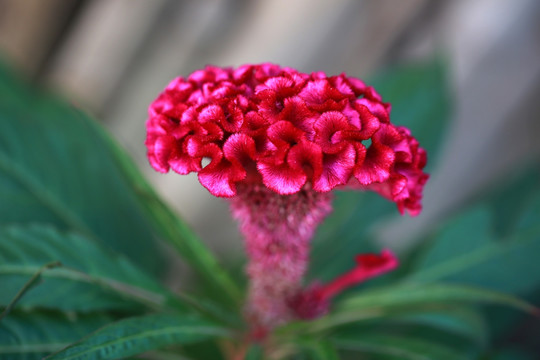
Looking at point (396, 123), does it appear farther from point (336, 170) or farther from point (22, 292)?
point (22, 292)

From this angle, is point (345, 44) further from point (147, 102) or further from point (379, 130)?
point (379, 130)

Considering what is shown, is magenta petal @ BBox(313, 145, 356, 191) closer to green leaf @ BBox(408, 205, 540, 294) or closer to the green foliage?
the green foliage

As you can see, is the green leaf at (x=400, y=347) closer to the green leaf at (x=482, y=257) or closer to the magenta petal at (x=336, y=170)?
the green leaf at (x=482, y=257)

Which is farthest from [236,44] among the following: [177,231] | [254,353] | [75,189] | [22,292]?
[22,292]

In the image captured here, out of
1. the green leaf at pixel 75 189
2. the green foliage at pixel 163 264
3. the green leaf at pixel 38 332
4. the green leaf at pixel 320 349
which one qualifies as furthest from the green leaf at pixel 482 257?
the green leaf at pixel 38 332

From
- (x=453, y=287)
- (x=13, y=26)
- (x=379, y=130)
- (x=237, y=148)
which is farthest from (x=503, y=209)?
(x=13, y=26)

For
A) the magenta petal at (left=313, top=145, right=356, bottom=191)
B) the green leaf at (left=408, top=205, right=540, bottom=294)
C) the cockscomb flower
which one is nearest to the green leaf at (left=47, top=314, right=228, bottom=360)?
Answer: the cockscomb flower
